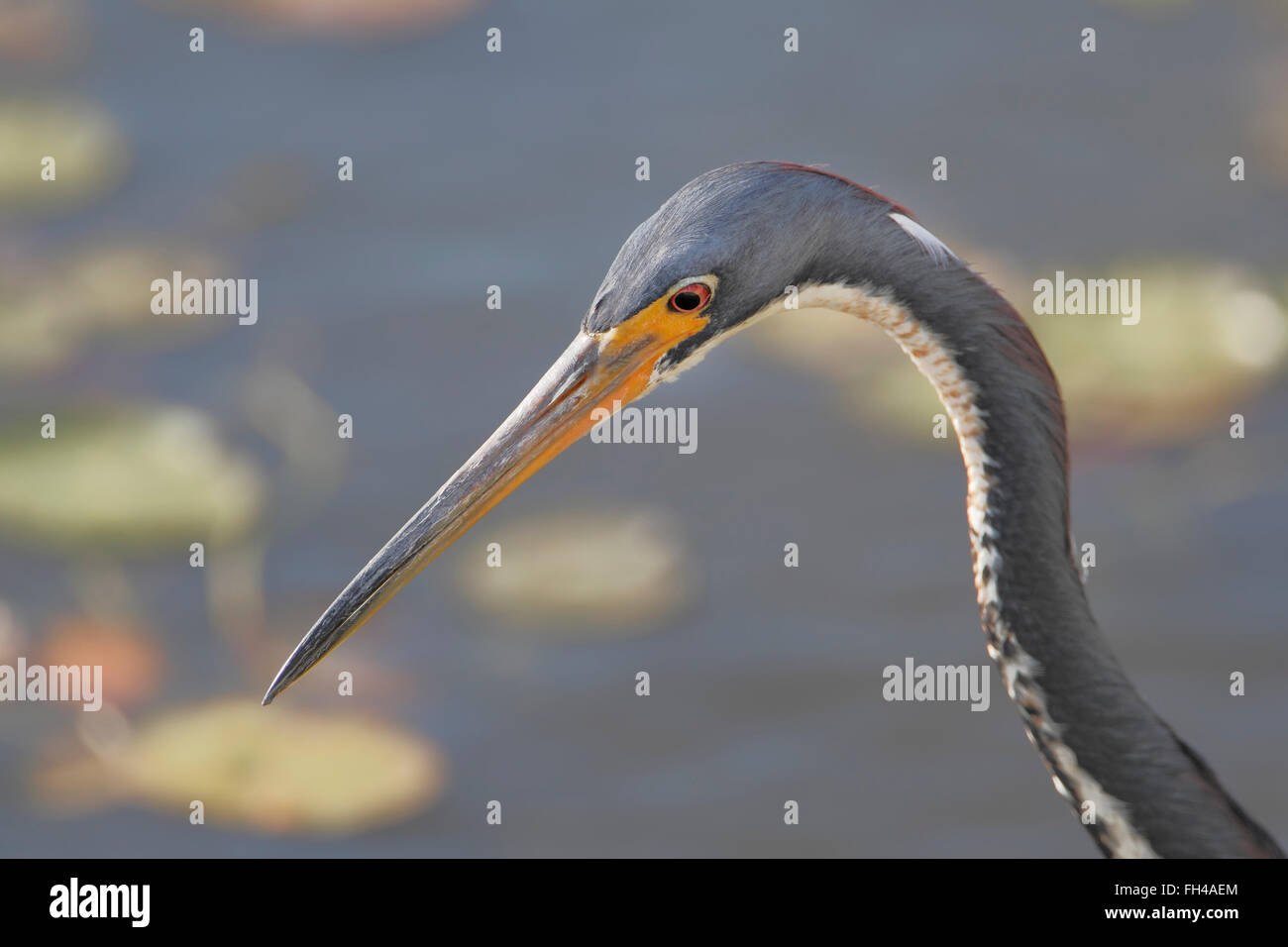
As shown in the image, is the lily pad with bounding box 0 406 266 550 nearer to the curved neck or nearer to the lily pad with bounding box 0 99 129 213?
the lily pad with bounding box 0 99 129 213

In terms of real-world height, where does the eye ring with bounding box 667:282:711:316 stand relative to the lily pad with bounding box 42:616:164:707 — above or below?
above

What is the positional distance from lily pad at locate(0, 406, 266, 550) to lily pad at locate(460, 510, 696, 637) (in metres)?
0.67

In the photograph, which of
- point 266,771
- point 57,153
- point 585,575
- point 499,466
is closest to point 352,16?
point 57,153

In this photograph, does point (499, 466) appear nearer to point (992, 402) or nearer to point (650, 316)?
point (650, 316)

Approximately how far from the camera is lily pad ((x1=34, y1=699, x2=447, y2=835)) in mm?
3549

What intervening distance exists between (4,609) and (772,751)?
193 cm

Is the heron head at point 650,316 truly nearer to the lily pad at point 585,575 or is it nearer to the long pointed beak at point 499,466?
the long pointed beak at point 499,466

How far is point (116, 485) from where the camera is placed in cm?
393

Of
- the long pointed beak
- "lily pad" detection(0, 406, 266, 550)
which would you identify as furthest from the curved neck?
"lily pad" detection(0, 406, 266, 550)

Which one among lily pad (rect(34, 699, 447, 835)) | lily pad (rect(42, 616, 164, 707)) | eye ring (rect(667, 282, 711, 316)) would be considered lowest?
lily pad (rect(34, 699, 447, 835))

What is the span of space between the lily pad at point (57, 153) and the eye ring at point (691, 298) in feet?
10.1

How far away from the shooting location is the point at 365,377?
176 inches

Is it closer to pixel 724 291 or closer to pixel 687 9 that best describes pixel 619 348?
pixel 724 291
